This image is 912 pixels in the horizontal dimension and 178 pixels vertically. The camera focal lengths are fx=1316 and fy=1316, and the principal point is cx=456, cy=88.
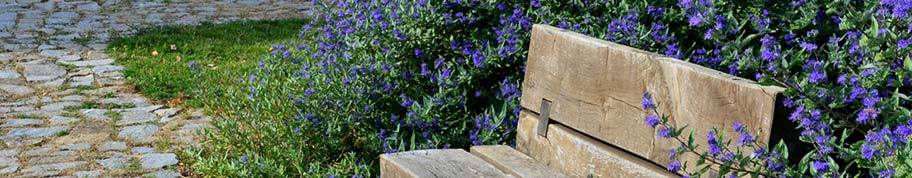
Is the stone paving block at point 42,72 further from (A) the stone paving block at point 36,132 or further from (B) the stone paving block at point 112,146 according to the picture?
(B) the stone paving block at point 112,146

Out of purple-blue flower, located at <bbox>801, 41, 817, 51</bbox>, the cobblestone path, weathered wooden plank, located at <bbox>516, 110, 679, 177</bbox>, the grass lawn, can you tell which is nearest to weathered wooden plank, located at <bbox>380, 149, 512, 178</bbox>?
weathered wooden plank, located at <bbox>516, 110, 679, 177</bbox>

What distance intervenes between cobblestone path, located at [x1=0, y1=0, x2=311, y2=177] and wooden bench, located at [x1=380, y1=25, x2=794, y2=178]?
5.60 ft

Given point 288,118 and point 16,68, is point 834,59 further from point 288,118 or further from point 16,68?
point 16,68

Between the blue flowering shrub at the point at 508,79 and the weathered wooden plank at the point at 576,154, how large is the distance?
14 centimetres

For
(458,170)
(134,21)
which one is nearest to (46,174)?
(458,170)

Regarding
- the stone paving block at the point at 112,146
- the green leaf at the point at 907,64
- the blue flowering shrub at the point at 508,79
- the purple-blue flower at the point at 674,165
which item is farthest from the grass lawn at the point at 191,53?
the green leaf at the point at 907,64

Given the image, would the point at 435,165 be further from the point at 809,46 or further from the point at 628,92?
the point at 809,46

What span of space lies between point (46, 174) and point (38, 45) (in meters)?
3.04

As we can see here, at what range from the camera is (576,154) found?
11.4 feet

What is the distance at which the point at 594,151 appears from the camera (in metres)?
3.39

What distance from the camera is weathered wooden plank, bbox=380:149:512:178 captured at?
11.3ft

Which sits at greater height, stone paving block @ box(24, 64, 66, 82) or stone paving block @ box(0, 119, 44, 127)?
stone paving block @ box(0, 119, 44, 127)

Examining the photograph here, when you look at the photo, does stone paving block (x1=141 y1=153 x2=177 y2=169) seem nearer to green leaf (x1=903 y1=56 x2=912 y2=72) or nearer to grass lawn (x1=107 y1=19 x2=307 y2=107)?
grass lawn (x1=107 y1=19 x2=307 y2=107)

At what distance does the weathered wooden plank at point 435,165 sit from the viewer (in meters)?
3.43
